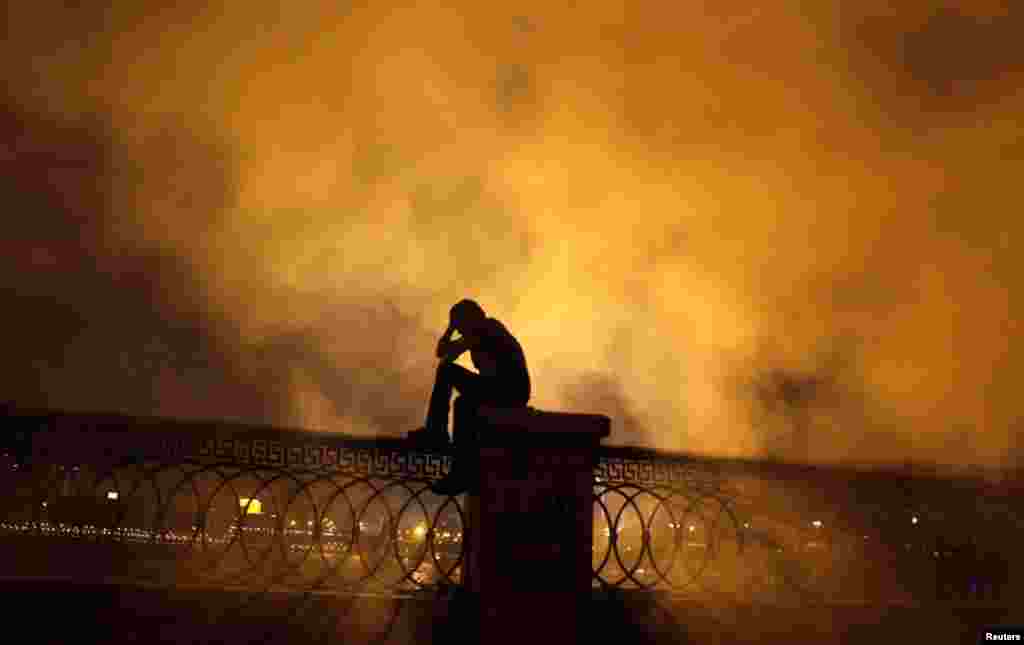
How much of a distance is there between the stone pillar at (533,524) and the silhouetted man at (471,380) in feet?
4.39

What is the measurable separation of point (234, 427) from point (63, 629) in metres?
1.95

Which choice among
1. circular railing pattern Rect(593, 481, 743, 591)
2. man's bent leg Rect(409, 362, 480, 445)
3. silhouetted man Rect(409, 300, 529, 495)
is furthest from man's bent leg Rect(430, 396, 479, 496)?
circular railing pattern Rect(593, 481, 743, 591)

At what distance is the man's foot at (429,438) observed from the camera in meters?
6.28

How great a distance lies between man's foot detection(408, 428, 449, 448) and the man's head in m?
0.80

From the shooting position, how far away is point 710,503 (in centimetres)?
707

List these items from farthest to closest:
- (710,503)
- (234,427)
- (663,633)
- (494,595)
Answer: (710,503), (234,427), (663,633), (494,595)

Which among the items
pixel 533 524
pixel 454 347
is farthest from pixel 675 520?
pixel 533 524

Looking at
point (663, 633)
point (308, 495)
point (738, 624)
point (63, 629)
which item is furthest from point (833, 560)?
point (63, 629)

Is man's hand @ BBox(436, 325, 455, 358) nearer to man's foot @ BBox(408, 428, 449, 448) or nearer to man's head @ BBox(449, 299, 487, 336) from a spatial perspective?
man's head @ BBox(449, 299, 487, 336)

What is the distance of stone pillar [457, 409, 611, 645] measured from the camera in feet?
15.4

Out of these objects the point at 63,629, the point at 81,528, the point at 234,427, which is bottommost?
the point at 63,629

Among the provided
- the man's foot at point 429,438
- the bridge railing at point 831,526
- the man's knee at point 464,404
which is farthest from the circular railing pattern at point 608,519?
the man's knee at point 464,404

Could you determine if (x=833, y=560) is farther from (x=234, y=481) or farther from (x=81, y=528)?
(x=81, y=528)

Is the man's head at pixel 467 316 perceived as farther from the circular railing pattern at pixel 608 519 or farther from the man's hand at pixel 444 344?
the circular railing pattern at pixel 608 519
